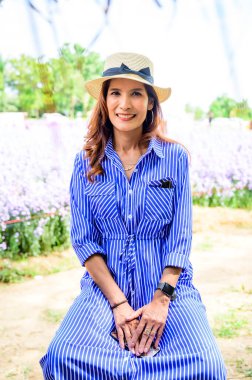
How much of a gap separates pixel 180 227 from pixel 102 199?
10.5 inches

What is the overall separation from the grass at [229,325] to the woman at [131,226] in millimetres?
1043

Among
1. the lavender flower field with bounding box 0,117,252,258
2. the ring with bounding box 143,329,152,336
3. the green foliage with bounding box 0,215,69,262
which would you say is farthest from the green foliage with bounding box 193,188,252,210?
the ring with bounding box 143,329,152,336

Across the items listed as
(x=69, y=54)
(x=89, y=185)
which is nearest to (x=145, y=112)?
(x=89, y=185)

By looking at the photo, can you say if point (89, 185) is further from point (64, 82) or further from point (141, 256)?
point (64, 82)

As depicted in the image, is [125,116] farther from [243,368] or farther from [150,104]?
[243,368]

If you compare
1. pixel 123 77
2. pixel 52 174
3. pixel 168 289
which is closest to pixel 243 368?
pixel 168 289

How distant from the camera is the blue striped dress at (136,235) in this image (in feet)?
5.37

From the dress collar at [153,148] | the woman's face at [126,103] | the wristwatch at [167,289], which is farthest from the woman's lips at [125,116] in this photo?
the wristwatch at [167,289]

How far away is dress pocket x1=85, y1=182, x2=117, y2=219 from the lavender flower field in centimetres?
216

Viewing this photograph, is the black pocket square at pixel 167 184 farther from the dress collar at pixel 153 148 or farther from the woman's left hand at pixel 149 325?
the woman's left hand at pixel 149 325

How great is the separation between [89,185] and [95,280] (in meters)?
0.31

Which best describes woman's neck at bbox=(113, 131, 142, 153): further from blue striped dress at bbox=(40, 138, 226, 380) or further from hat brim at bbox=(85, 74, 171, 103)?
hat brim at bbox=(85, 74, 171, 103)

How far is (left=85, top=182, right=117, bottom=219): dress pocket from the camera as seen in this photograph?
1.79 m

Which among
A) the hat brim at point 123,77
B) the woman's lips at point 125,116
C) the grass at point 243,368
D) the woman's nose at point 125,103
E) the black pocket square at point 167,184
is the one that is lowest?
the grass at point 243,368
